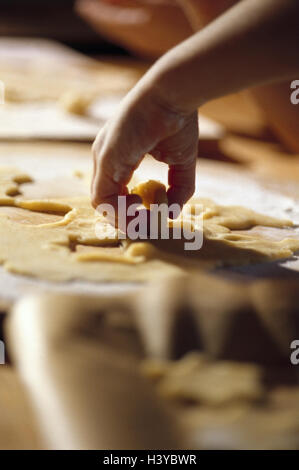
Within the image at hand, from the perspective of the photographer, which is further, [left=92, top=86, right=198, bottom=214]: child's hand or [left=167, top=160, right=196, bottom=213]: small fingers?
[left=167, top=160, right=196, bottom=213]: small fingers

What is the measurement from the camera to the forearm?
784 mm

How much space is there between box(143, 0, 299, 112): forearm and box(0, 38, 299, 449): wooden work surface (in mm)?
264

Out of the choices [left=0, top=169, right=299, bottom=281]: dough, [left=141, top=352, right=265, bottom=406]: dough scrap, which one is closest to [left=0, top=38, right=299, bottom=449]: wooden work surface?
[left=0, top=169, right=299, bottom=281]: dough

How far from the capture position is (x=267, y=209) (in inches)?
49.1

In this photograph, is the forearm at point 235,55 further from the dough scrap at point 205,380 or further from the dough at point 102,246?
the dough scrap at point 205,380

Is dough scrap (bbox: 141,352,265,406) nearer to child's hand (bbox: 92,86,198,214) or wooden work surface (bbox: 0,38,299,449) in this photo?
wooden work surface (bbox: 0,38,299,449)

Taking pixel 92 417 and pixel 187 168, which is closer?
pixel 92 417

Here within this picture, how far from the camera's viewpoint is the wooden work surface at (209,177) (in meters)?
0.67

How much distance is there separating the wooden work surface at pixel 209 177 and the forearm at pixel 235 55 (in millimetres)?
264

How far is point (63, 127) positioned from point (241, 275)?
41.2 inches

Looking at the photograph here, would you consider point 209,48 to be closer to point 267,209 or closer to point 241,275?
point 241,275

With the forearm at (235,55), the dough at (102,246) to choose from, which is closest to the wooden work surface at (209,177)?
the dough at (102,246)

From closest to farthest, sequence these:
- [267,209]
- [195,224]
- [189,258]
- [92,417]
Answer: [92,417] < [189,258] < [195,224] < [267,209]

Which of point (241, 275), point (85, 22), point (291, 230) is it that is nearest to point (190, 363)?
point (241, 275)
